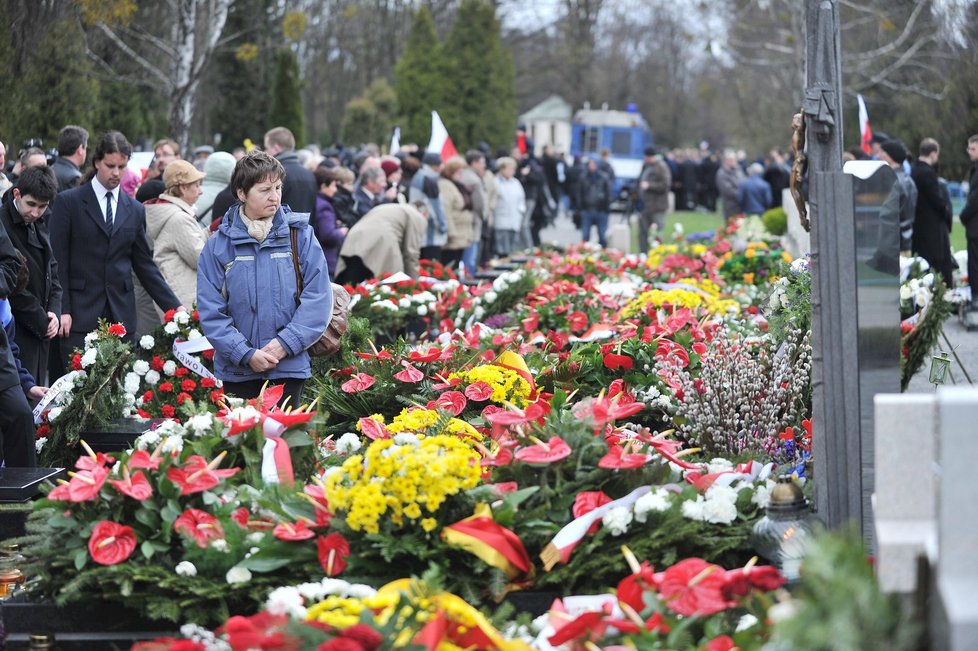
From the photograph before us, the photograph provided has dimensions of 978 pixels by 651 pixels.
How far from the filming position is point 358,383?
6.84 metres

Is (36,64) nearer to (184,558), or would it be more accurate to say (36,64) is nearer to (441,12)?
(184,558)

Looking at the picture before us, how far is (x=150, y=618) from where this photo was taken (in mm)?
4379

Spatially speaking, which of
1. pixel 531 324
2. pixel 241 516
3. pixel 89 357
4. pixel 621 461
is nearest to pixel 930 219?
pixel 531 324

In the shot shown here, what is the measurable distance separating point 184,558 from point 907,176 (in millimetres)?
10508

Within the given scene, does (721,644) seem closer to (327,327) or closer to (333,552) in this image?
(333,552)

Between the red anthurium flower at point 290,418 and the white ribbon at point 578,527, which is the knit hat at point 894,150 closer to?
the red anthurium flower at point 290,418

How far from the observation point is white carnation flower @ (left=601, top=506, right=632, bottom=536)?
448 cm

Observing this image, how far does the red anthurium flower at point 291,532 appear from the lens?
174 inches

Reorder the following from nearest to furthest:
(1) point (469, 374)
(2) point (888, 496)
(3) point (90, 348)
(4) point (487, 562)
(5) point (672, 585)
→ (2) point (888, 496) < (5) point (672, 585) < (4) point (487, 562) < (1) point (469, 374) < (3) point (90, 348)

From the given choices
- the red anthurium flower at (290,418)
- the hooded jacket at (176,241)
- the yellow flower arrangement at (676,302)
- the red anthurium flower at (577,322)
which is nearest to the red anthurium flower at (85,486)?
the red anthurium flower at (290,418)

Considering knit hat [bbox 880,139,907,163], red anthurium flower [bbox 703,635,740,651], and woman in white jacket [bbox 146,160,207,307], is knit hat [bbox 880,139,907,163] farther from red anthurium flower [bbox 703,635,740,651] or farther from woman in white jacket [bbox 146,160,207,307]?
red anthurium flower [bbox 703,635,740,651]

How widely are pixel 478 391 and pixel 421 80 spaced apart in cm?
3381

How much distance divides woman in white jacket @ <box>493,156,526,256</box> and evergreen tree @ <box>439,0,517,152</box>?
19111mm

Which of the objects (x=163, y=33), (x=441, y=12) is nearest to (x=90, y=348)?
(x=163, y=33)
